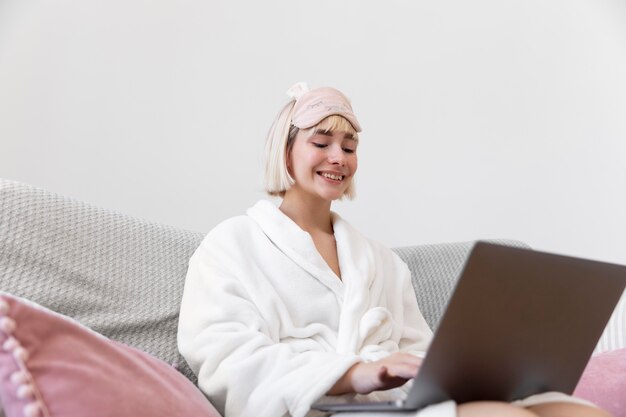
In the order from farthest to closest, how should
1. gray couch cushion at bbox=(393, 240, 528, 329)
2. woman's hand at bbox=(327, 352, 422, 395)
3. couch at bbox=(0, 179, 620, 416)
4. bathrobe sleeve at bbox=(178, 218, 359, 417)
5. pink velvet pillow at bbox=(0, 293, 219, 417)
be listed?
gray couch cushion at bbox=(393, 240, 528, 329)
couch at bbox=(0, 179, 620, 416)
bathrobe sleeve at bbox=(178, 218, 359, 417)
woman's hand at bbox=(327, 352, 422, 395)
pink velvet pillow at bbox=(0, 293, 219, 417)

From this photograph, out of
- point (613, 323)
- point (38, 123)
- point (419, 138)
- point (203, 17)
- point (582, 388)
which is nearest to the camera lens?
point (582, 388)

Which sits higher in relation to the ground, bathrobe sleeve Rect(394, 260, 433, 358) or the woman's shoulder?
the woman's shoulder

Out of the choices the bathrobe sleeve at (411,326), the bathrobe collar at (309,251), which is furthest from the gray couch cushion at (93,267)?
the bathrobe sleeve at (411,326)

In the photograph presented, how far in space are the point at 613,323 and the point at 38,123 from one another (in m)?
1.65

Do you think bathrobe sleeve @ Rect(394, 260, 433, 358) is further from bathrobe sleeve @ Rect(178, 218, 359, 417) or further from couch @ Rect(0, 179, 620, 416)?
couch @ Rect(0, 179, 620, 416)

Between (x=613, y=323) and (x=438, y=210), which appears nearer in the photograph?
(x=613, y=323)

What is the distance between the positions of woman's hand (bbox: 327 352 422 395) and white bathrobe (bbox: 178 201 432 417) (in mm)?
29

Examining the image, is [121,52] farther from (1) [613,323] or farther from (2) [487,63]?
(1) [613,323]

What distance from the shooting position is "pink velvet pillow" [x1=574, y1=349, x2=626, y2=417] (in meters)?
1.61

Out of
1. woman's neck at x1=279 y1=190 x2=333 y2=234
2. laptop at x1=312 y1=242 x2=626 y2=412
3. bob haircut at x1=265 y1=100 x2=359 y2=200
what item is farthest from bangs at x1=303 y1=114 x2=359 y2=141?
laptop at x1=312 y1=242 x2=626 y2=412

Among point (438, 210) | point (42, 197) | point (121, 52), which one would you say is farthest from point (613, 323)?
point (121, 52)

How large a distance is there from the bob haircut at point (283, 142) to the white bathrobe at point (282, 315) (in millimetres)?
79

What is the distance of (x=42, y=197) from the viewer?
1.62 m

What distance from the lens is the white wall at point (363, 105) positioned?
2334 millimetres
